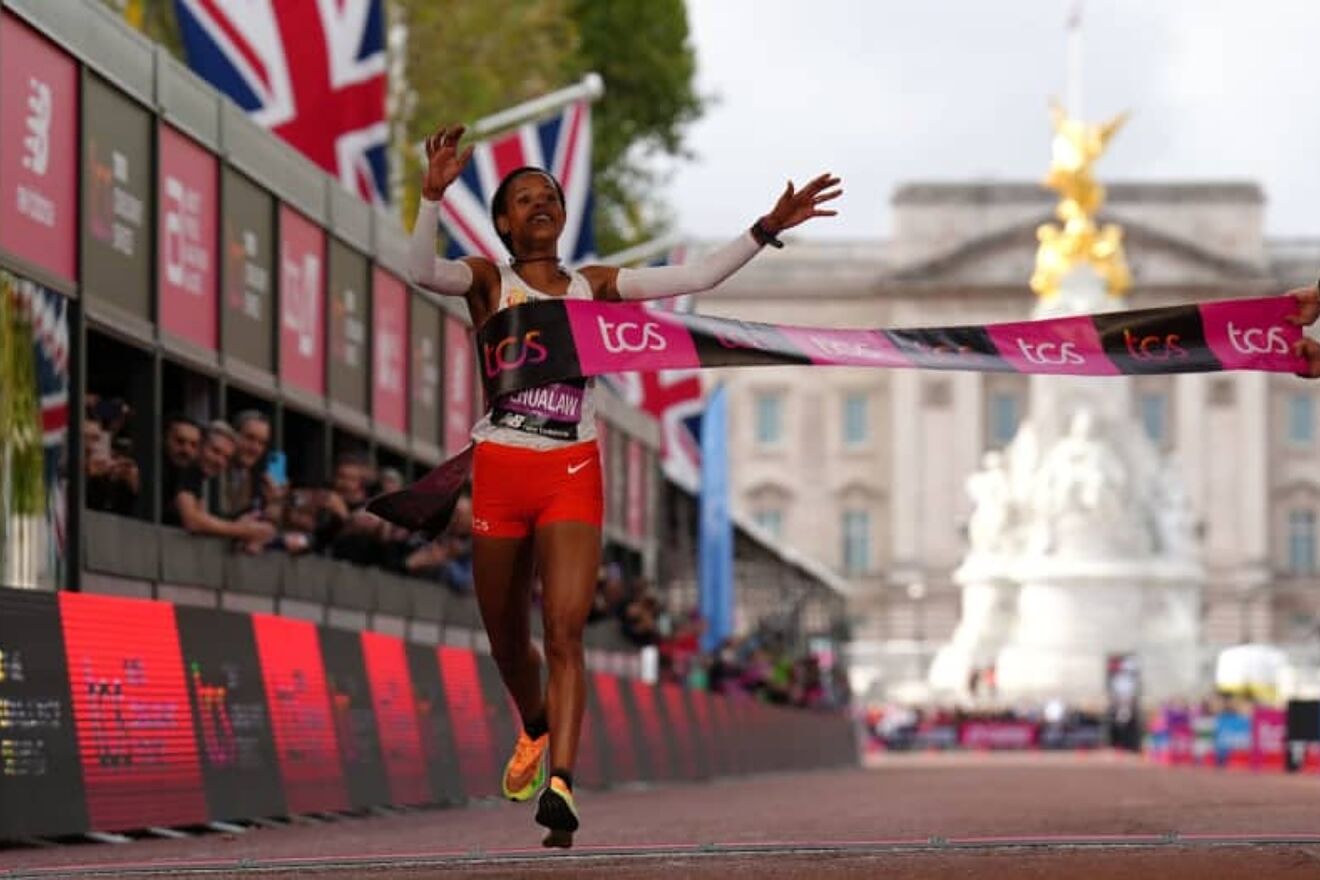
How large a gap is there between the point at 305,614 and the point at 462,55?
86.5 feet

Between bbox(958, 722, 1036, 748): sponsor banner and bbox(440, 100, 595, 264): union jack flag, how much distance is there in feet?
150

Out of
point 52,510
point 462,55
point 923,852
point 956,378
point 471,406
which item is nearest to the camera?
point 923,852

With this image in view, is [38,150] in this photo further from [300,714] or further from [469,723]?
[469,723]

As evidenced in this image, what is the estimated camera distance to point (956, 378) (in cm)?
13438

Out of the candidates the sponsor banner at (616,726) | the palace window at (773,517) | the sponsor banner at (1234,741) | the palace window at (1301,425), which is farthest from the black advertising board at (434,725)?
the palace window at (773,517)

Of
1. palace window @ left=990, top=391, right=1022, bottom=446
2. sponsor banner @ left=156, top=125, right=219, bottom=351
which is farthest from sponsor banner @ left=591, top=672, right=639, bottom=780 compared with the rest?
palace window @ left=990, top=391, right=1022, bottom=446

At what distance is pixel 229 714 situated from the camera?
52.3 feet

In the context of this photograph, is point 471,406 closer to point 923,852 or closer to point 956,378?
point 923,852

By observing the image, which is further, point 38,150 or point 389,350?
point 389,350

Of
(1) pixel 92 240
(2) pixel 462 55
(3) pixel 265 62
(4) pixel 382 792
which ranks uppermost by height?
(2) pixel 462 55

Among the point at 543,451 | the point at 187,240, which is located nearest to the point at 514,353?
the point at 543,451

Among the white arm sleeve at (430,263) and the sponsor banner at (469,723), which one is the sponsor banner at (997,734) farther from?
the white arm sleeve at (430,263)

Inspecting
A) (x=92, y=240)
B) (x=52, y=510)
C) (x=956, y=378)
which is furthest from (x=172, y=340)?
(x=956, y=378)

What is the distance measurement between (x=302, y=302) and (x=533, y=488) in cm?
1252
